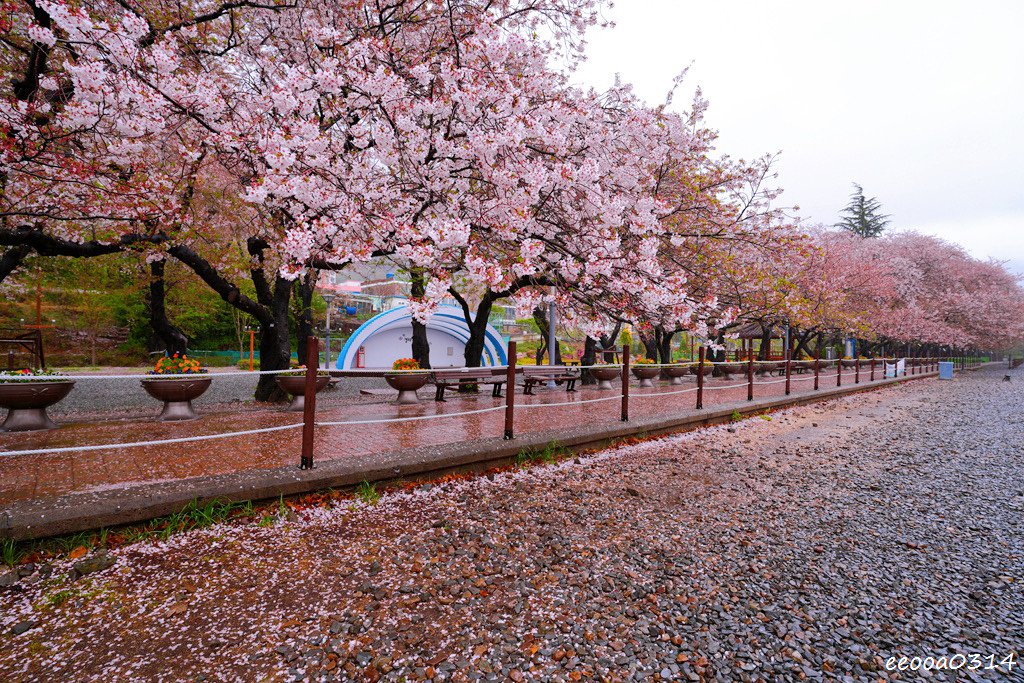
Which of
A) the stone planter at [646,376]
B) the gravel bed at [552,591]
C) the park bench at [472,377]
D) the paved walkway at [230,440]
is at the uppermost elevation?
the park bench at [472,377]

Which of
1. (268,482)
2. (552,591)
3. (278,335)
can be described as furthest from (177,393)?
(552,591)

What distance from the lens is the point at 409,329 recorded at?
21406mm

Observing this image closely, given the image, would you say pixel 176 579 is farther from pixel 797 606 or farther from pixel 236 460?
pixel 797 606

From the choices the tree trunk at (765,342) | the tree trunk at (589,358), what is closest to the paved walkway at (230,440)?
the tree trunk at (589,358)

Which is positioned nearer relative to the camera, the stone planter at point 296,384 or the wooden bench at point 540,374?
the stone planter at point 296,384

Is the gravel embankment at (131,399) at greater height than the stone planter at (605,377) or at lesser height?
lesser

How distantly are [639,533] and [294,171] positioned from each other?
23.0 ft

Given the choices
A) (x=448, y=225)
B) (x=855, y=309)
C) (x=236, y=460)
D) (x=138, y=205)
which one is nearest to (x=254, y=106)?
(x=138, y=205)

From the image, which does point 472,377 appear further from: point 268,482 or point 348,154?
point 268,482

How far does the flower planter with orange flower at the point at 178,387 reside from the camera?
25.7 feet

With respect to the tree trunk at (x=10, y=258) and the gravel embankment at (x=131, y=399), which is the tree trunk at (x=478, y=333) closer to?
the gravel embankment at (x=131, y=399)

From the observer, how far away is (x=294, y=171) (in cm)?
740

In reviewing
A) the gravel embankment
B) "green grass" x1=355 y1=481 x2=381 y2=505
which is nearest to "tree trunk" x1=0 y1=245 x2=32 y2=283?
the gravel embankment

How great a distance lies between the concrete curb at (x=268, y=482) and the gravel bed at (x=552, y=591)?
0.89 feet
